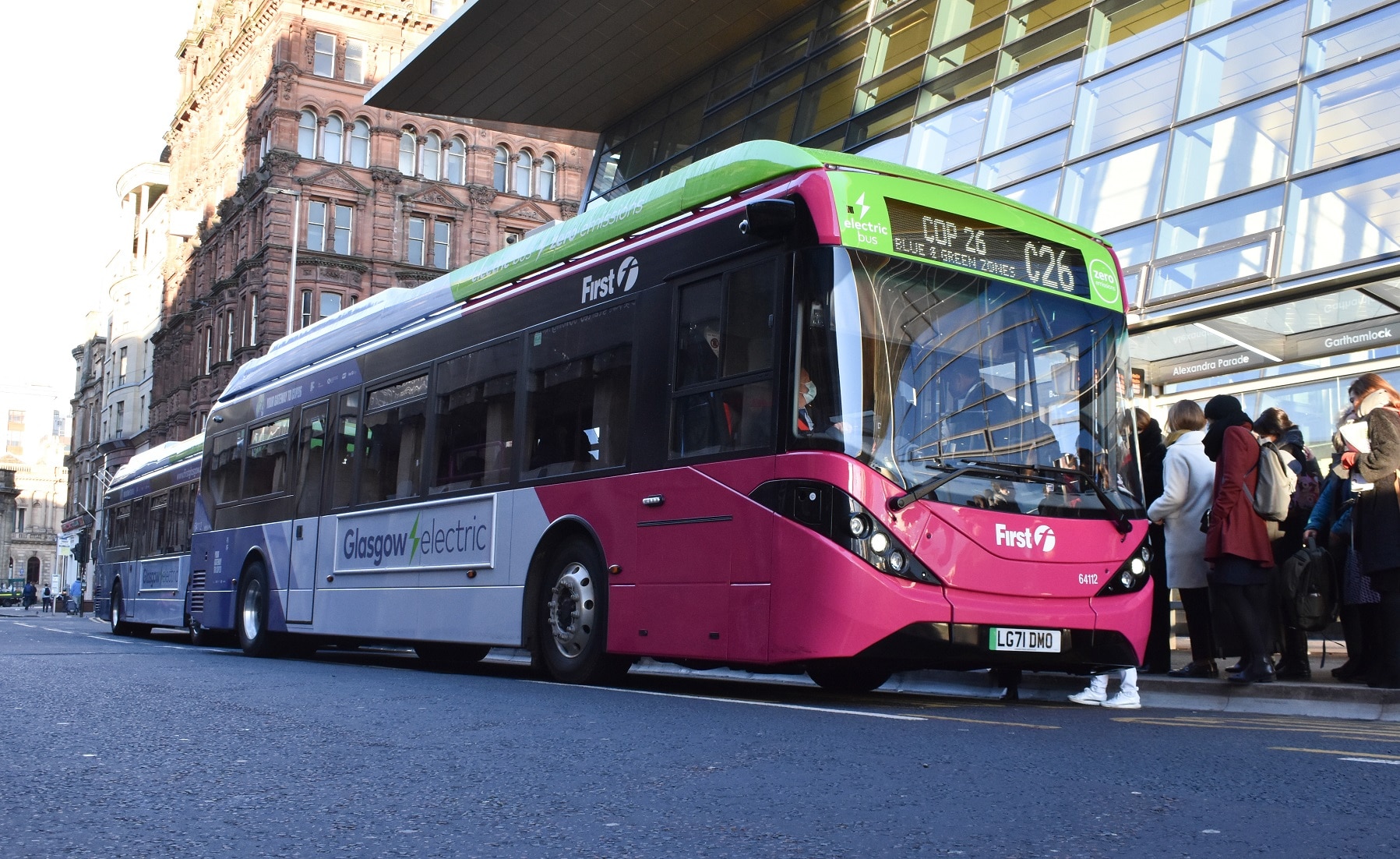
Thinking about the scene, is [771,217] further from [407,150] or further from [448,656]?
[407,150]

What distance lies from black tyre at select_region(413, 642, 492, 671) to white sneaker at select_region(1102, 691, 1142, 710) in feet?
17.6

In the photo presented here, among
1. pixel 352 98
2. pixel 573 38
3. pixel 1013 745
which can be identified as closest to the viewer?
pixel 1013 745

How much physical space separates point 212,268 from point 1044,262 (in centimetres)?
6221

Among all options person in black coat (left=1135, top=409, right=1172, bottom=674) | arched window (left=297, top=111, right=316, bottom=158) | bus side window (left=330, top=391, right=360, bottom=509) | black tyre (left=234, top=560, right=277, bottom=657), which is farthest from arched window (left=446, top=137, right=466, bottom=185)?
person in black coat (left=1135, top=409, right=1172, bottom=674)

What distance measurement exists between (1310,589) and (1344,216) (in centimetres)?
689

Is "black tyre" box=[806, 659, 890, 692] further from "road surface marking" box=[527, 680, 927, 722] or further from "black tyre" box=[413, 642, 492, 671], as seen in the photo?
"black tyre" box=[413, 642, 492, 671]

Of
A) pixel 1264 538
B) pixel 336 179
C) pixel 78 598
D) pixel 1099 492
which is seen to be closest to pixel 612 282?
pixel 1099 492

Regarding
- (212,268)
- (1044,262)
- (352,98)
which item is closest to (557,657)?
(1044,262)

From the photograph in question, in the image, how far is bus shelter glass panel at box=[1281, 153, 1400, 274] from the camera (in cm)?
1386

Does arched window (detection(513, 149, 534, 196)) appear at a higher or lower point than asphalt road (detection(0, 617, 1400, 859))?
higher

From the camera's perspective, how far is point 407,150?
58281 millimetres

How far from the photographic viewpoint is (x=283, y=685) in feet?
29.3

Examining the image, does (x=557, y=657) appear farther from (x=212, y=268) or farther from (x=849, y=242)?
(x=212, y=268)

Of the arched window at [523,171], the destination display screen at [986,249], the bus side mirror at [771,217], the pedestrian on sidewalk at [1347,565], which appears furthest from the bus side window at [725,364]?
the arched window at [523,171]
